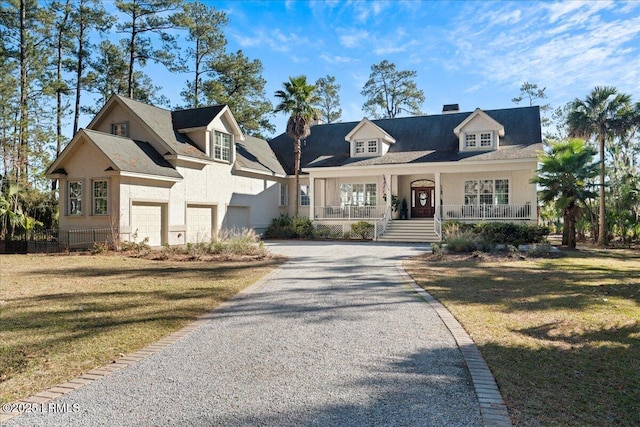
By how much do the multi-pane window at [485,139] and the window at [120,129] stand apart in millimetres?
19718

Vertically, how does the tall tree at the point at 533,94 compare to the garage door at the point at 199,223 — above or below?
above

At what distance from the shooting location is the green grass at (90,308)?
194 inches

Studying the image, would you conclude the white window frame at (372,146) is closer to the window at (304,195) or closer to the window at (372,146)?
the window at (372,146)

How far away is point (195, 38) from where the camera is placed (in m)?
34.9

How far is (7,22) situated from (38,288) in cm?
2639

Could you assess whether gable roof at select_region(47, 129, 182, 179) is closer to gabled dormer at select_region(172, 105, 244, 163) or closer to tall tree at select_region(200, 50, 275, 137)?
gabled dormer at select_region(172, 105, 244, 163)

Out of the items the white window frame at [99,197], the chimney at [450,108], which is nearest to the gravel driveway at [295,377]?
the white window frame at [99,197]

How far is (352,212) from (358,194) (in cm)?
215

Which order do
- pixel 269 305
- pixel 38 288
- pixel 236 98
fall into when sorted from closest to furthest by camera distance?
pixel 269 305, pixel 38 288, pixel 236 98

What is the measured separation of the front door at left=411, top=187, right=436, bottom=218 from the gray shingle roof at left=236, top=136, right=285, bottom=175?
899 cm

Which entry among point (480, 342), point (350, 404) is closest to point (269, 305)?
point (480, 342)

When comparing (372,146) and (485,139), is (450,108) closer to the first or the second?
(485,139)

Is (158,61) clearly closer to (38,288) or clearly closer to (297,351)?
(38,288)

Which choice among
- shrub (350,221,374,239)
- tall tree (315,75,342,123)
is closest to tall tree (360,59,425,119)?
tall tree (315,75,342,123)
